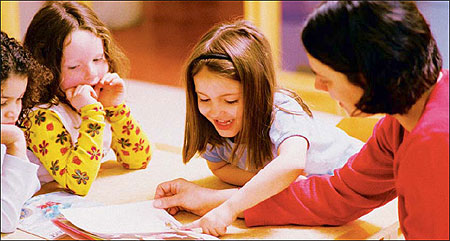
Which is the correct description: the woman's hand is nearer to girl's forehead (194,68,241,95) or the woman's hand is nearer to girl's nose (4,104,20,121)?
girl's forehead (194,68,241,95)

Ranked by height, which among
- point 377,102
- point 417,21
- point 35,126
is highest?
point 417,21

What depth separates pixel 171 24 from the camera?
3.54 metres

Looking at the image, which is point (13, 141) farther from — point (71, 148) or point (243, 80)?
point (243, 80)

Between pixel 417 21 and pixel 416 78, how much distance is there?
9 cm

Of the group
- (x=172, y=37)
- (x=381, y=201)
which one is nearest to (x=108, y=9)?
(x=172, y=37)

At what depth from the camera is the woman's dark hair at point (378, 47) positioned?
102cm

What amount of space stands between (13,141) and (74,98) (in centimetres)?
27

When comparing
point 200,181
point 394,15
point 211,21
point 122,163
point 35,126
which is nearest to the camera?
point 394,15

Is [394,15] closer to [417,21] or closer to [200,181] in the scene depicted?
[417,21]

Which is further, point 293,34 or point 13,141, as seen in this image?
point 293,34

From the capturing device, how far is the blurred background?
109 inches

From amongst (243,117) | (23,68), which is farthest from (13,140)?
(243,117)

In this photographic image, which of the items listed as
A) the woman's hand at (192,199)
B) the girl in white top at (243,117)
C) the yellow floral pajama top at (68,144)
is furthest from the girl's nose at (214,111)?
the yellow floral pajama top at (68,144)

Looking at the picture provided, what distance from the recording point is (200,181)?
164cm
